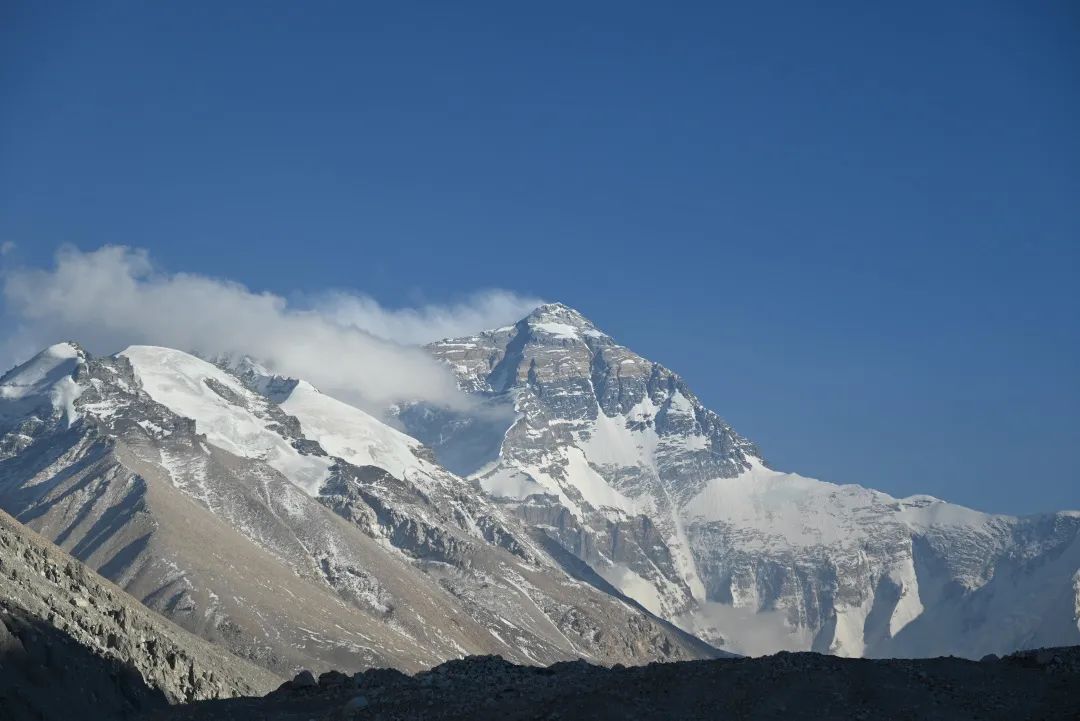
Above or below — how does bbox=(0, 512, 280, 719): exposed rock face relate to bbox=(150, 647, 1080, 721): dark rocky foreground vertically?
below

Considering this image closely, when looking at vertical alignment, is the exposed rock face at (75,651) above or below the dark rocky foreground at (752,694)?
below

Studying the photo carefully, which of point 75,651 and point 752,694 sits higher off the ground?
point 752,694

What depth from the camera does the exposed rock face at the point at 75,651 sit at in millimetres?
98438

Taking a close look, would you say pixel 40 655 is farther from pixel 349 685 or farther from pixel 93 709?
pixel 349 685

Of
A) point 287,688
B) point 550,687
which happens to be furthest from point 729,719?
point 287,688

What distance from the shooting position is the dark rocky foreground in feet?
226

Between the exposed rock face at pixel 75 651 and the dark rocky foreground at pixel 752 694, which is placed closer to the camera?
the dark rocky foreground at pixel 752 694

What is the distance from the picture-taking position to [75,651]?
355 ft

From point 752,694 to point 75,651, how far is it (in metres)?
61.9

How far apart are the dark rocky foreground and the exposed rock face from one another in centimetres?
2265

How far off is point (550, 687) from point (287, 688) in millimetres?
20753

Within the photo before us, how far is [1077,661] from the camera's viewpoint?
74.6 meters

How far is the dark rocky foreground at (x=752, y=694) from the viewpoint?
6900 centimetres

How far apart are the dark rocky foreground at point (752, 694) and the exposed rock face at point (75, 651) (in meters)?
22.6
